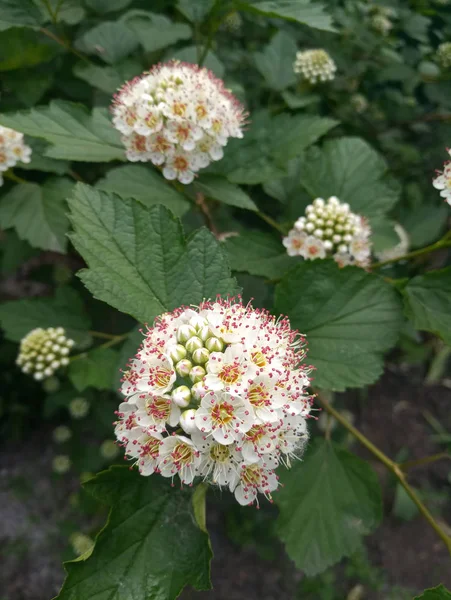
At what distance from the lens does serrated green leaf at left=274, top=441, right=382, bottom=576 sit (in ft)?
6.75

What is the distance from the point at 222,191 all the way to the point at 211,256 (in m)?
→ 0.50

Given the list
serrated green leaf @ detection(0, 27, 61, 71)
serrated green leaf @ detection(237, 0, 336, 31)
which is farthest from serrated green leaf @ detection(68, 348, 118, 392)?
serrated green leaf @ detection(237, 0, 336, 31)

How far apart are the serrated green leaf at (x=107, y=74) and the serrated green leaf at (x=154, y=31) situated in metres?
0.13

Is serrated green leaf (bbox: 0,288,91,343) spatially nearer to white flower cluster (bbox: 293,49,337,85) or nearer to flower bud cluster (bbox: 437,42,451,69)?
white flower cluster (bbox: 293,49,337,85)

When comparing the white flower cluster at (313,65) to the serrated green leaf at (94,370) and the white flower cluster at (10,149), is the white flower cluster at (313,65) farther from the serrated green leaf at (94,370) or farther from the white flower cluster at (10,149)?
the serrated green leaf at (94,370)

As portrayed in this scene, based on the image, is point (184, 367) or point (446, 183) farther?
point (446, 183)

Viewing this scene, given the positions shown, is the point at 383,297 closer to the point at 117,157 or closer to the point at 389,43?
the point at 117,157

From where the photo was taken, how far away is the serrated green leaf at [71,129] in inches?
71.4

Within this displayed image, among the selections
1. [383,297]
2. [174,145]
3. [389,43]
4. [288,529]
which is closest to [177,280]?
[174,145]

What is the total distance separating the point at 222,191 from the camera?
1990 mm

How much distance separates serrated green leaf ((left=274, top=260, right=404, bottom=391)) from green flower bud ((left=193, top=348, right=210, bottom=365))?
524 mm

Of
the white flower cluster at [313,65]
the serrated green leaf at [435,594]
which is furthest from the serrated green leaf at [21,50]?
the serrated green leaf at [435,594]

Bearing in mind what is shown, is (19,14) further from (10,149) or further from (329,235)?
(329,235)

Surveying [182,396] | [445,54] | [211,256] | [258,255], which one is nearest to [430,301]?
[258,255]
